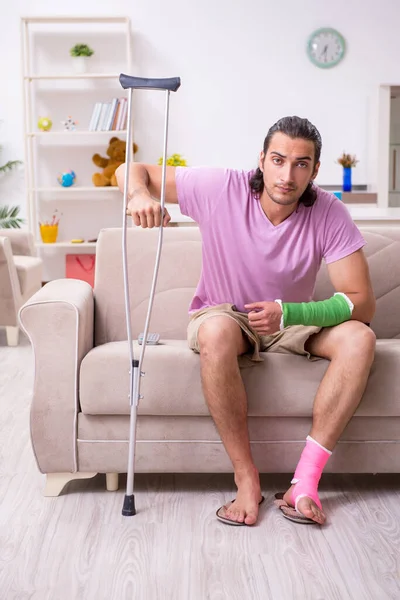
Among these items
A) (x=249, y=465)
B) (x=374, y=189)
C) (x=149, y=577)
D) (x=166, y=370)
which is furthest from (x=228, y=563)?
(x=374, y=189)

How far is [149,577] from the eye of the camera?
1.82 meters

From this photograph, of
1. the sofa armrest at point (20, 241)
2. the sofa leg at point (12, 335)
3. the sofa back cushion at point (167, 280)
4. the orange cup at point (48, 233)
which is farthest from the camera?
the orange cup at point (48, 233)

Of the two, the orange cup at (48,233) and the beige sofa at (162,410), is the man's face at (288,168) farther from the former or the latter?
the orange cup at (48,233)

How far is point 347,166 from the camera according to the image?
21.6 ft

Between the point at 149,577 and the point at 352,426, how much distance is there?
763 millimetres

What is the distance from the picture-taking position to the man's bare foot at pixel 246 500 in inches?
83.3

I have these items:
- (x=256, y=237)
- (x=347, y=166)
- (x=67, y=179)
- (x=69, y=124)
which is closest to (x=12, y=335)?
(x=67, y=179)

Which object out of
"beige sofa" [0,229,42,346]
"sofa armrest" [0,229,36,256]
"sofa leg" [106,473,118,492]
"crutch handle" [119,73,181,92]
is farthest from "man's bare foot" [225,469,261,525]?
"sofa armrest" [0,229,36,256]

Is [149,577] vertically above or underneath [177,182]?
underneath

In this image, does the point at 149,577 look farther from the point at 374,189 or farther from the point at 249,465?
the point at 374,189

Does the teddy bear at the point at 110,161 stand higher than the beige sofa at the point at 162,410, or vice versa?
the teddy bear at the point at 110,161

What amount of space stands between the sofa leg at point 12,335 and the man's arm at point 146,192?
2428mm

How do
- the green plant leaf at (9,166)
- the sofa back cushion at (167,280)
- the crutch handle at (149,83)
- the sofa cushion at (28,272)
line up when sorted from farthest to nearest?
the green plant leaf at (9,166) → the sofa cushion at (28,272) → the sofa back cushion at (167,280) → the crutch handle at (149,83)

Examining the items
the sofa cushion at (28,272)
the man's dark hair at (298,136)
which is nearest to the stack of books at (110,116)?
the sofa cushion at (28,272)
